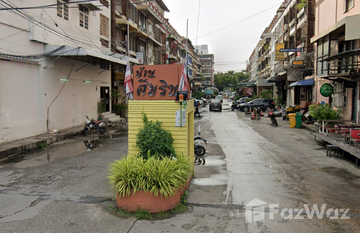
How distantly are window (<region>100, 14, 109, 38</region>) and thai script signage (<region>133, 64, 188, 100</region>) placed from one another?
54.6 feet

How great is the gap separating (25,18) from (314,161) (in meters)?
13.5

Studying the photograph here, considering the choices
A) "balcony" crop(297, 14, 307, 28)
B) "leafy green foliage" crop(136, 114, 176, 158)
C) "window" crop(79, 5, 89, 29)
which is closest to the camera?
"leafy green foliage" crop(136, 114, 176, 158)

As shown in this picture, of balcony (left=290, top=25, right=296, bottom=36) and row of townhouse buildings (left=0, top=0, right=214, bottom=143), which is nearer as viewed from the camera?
row of townhouse buildings (left=0, top=0, right=214, bottom=143)

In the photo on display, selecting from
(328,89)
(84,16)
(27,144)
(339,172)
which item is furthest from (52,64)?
(328,89)

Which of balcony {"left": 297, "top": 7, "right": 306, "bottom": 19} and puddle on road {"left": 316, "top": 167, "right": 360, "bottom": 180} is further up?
balcony {"left": 297, "top": 7, "right": 306, "bottom": 19}

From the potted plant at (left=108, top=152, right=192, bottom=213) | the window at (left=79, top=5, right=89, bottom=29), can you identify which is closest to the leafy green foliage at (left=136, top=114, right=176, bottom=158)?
the potted plant at (left=108, top=152, right=192, bottom=213)

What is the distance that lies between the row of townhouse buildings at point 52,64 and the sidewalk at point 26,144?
1.43 feet

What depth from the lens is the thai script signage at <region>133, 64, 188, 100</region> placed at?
6820mm

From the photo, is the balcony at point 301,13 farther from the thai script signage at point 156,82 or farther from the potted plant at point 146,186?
the potted plant at point 146,186

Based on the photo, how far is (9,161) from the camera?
32.3 ft

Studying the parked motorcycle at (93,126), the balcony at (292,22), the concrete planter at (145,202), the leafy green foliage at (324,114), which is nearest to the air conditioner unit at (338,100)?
the leafy green foliage at (324,114)

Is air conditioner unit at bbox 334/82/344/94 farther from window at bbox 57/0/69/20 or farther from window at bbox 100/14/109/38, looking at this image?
window at bbox 100/14/109/38

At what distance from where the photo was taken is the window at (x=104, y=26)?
2195 cm

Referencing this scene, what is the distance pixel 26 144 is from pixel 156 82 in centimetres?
747
